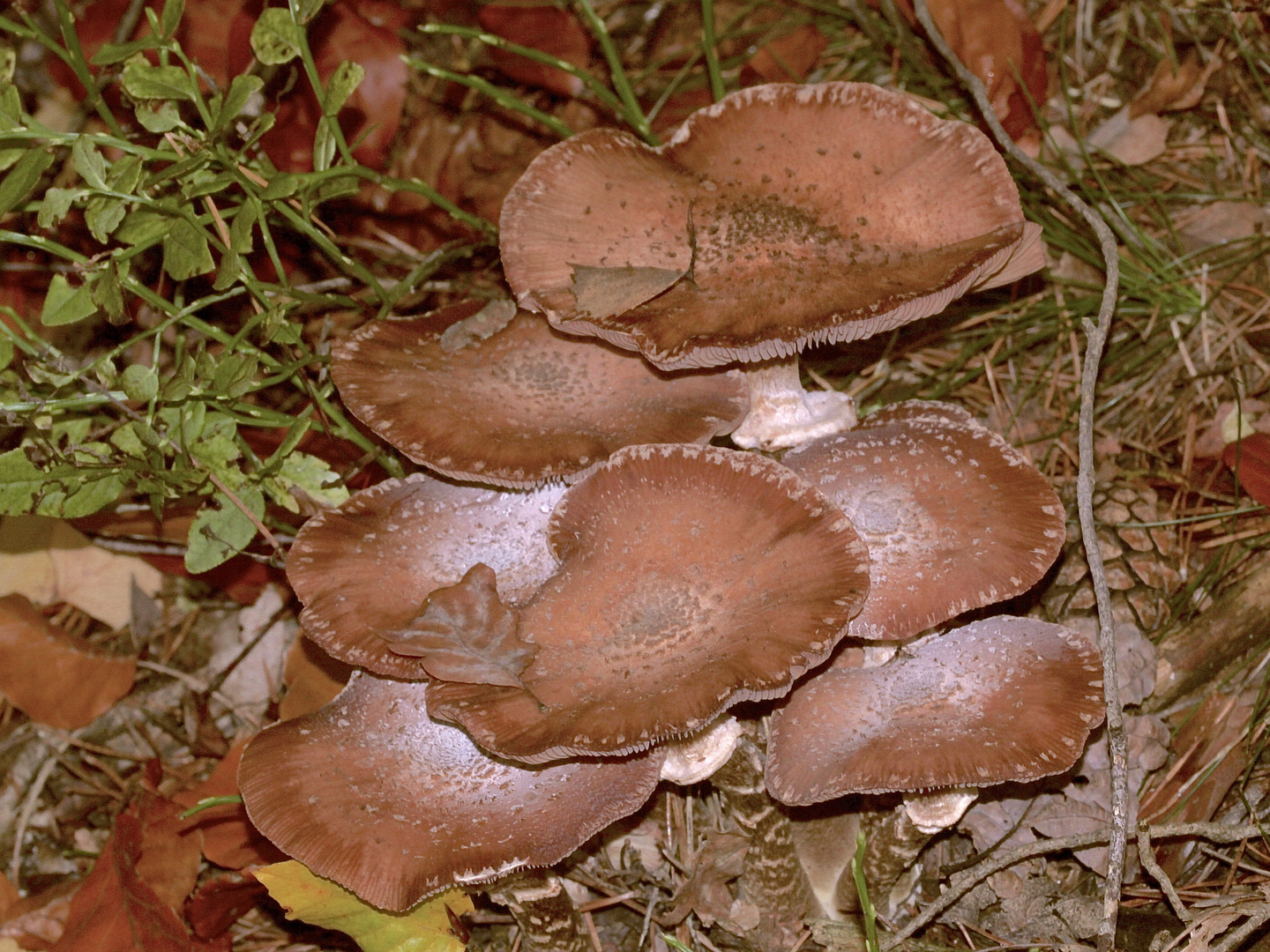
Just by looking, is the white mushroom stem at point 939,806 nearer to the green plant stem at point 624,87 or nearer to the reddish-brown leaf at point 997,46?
the green plant stem at point 624,87

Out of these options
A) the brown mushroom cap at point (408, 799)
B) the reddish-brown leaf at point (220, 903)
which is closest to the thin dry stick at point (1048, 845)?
the brown mushroom cap at point (408, 799)

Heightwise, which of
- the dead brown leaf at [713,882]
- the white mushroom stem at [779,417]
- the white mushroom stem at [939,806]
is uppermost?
the white mushroom stem at [779,417]

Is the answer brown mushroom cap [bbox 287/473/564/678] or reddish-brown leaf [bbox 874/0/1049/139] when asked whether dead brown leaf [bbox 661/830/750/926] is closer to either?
brown mushroom cap [bbox 287/473/564/678]

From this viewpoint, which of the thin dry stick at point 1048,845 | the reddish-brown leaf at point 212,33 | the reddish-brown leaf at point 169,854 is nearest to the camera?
the thin dry stick at point 1048,845

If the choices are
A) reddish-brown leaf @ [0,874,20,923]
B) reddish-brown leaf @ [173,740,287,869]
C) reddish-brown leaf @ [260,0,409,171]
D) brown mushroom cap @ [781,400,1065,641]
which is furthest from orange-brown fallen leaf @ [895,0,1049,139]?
reddish-brown leaf @ [0,874,20,923]

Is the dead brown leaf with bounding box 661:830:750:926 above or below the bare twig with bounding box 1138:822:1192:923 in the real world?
below

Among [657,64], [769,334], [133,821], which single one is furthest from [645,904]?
[657,64]

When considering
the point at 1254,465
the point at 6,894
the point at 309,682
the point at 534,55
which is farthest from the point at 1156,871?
the point at 6,894
